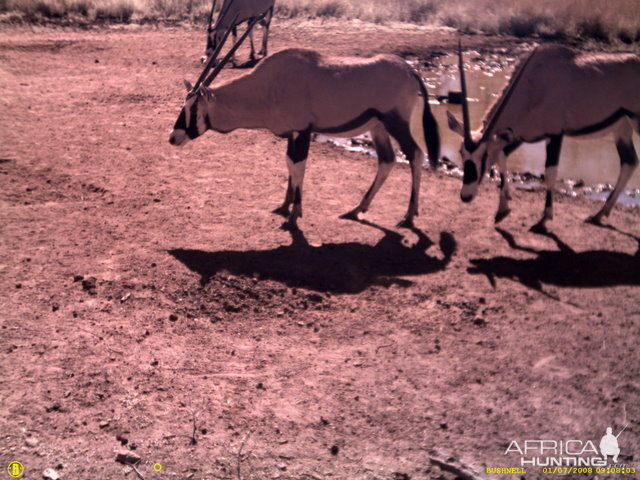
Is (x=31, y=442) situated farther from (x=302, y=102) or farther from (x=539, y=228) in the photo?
(x=539, y=228)

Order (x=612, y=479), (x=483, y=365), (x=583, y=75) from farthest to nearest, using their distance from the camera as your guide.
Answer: (x=583, y=75) < (x=483, y=365) < (x=612, y=479)

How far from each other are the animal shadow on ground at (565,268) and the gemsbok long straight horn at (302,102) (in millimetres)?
1347

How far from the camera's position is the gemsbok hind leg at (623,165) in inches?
320

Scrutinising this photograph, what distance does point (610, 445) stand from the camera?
13.9 ft

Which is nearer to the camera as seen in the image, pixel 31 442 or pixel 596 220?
pixel 31 442

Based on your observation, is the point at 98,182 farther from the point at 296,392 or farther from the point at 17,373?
the point at 296,392

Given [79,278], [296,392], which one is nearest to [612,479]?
[296,392]

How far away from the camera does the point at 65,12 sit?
57.1 feet

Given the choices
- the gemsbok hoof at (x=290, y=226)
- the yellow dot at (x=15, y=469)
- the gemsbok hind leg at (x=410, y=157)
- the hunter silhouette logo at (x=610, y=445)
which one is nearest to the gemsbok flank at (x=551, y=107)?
the gemsbok hind leg at (x=410, y=157)

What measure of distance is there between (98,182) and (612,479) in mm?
6532

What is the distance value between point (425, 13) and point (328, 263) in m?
16.3

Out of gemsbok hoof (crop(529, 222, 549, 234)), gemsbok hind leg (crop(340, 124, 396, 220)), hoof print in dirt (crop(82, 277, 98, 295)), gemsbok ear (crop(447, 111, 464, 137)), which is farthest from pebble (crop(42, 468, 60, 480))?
gemsbok hoof (crop(529, 222, 549, 234))

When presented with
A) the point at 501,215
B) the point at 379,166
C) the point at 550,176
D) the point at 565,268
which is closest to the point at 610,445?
the point at 565,268

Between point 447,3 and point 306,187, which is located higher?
point 447,3
